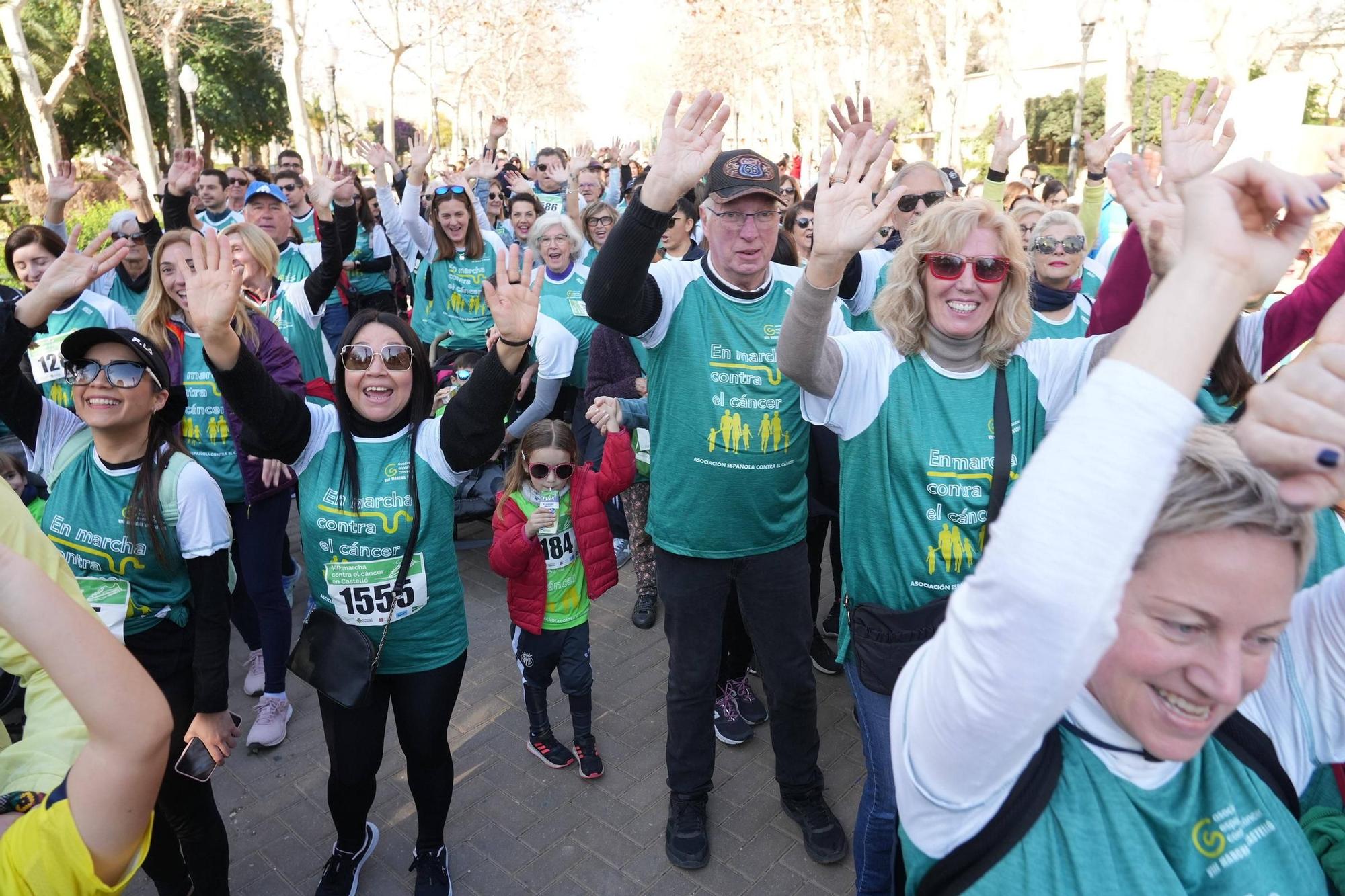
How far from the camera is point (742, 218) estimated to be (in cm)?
314

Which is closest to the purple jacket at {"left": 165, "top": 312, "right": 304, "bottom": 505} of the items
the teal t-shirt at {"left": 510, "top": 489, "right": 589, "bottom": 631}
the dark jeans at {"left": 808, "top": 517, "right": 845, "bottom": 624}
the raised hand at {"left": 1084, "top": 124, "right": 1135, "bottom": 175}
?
the teal t-shirt at {"left": 510, "top": 489, "right": 589, "bottom": 631}

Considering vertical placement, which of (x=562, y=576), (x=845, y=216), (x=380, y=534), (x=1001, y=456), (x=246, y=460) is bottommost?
(x=562, y=576)

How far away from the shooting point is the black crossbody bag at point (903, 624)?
2.38 m

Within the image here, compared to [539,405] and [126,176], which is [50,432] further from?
[126,176]

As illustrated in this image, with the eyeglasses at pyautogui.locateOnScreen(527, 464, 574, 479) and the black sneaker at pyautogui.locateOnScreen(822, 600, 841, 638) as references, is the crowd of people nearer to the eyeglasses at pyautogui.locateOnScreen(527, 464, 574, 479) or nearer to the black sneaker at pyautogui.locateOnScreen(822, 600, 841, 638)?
the eyeglasses at pyautogui.locateOnScreen(527, 464, 574, 479)

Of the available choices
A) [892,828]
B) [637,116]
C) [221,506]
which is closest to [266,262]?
[221,506]

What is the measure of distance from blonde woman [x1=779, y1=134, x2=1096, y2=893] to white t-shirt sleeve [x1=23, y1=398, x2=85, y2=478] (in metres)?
2.66

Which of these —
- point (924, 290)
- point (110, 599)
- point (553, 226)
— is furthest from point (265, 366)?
point (924, 290)

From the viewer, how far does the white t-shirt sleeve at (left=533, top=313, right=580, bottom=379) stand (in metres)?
5.29

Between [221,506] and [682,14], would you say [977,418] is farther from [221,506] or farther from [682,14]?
A: [682,14]

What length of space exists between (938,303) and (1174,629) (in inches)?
63.6

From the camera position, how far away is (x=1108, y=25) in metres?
17.6

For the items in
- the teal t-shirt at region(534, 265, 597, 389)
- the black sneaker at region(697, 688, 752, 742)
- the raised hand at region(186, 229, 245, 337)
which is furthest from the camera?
the teal t-shirt at region(534, 265, 597, 389)

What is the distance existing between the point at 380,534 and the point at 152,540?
0.74 metres
